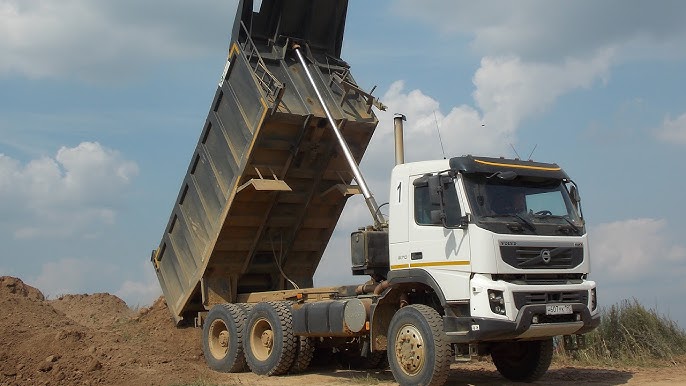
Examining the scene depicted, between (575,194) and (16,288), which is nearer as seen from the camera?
(575,194)

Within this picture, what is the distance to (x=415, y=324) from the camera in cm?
886

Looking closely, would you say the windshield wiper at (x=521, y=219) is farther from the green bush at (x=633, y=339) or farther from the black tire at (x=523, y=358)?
the green bush at (x=633, y=339)

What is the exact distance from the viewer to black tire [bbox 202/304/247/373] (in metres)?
11.9

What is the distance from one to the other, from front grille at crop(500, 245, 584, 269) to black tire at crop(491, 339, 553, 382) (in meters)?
1.42

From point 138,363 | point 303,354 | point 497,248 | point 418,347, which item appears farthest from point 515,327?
point 138,363

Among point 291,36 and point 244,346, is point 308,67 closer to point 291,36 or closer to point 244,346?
point 291,36

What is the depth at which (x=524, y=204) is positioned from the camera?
A: 8953 mm

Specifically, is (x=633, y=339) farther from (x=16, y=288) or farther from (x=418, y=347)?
(x=16, y=288)

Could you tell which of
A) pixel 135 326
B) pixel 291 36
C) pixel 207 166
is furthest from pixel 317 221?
pixel 135 326

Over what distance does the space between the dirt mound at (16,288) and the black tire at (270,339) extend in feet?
17.4

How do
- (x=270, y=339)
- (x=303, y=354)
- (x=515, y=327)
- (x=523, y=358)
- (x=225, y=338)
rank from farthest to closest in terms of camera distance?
1. (x=225, y=338)
2. (x=270, y=339)
3. (x=303, y=354)
4. (x=523, y=358)
5. (x=515, y=327)

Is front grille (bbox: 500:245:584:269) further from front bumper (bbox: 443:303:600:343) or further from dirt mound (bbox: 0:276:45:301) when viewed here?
dirt mound (bbox: 0:276:45:301)

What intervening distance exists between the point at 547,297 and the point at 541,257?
0.44m

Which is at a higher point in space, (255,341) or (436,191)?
(436,191)
